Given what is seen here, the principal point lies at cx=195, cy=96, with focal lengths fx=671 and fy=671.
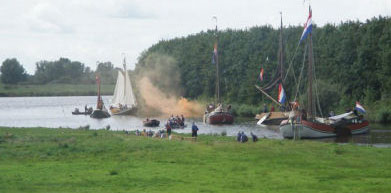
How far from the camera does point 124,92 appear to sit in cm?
12812

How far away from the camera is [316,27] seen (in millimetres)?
119125

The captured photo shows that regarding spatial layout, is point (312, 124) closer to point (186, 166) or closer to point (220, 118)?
point (220, 118)

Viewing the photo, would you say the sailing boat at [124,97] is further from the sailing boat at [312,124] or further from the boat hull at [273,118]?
the sailing boat at [312,124]

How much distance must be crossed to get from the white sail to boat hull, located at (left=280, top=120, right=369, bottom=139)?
61.1m

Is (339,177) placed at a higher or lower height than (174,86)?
lower

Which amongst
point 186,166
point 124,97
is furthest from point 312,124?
point 124,97

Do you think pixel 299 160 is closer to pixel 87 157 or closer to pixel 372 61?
pixel 87 157

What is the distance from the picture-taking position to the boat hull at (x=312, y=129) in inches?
2625

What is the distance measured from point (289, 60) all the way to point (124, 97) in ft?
111

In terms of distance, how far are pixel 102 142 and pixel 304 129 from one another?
24.9 metres

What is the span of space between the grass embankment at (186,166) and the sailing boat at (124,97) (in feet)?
242

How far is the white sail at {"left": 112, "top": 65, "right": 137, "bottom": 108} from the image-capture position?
126062 mm

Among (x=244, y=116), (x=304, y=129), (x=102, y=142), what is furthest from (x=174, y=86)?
(x=102, y=142)

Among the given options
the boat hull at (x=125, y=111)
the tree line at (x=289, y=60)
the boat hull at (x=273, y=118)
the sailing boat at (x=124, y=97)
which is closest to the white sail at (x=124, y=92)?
the sailing boat at (x=124, y=97)
